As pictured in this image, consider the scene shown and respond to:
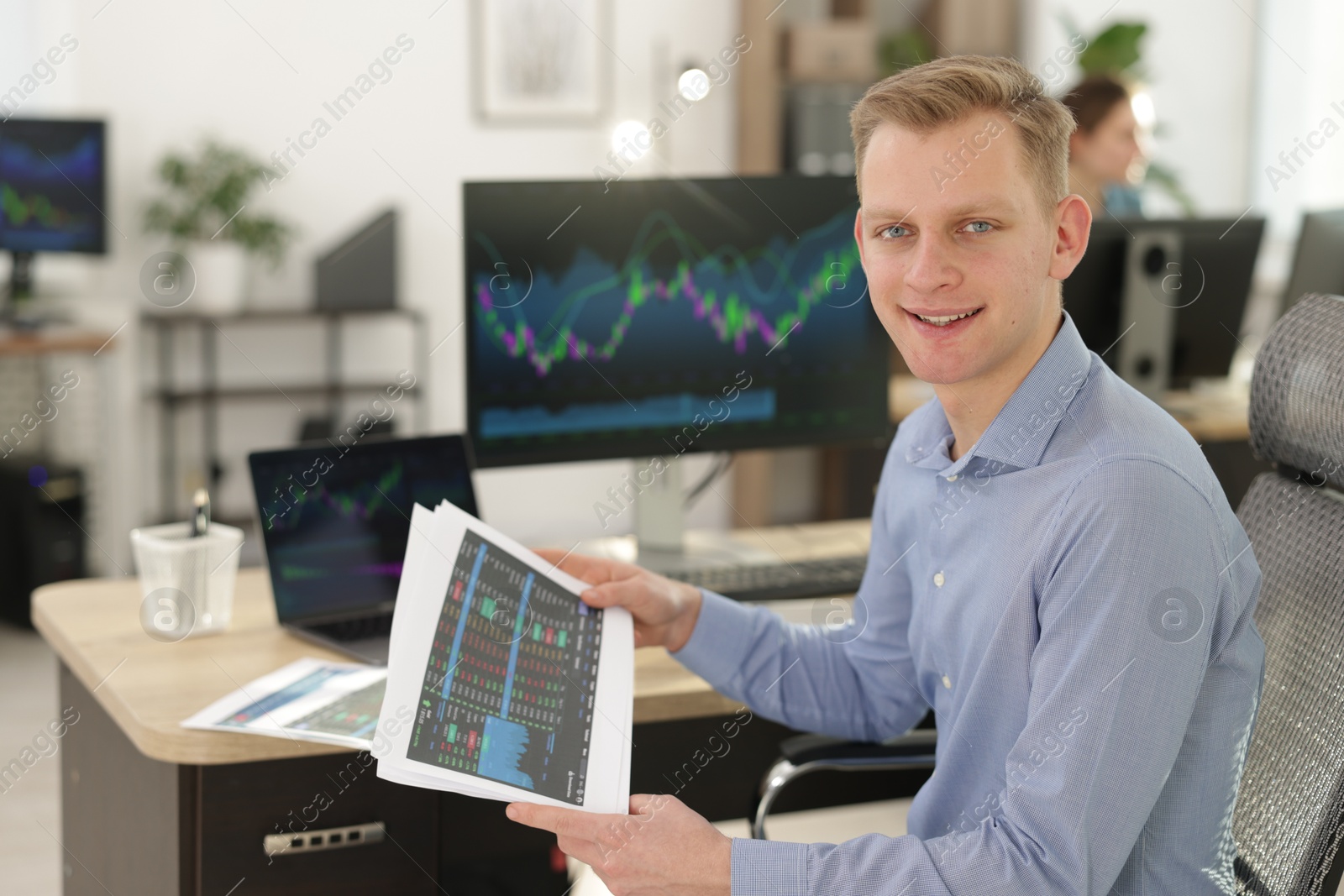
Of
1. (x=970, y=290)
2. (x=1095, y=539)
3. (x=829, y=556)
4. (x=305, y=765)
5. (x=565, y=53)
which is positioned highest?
(x=565, y=53)

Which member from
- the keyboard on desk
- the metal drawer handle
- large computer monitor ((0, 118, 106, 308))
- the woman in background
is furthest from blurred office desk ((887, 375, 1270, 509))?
large computer monitor ((0, 118, 106, 308))

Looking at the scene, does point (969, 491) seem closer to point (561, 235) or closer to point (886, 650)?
point (886, 650)

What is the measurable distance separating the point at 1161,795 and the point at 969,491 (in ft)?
1.06

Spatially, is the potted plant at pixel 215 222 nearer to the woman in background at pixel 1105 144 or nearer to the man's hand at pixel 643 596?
the woman in background at pixel 1105 144

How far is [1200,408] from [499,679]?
262 centimetres

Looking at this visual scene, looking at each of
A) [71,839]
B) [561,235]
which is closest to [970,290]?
[561,235]

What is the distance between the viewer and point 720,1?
525cm

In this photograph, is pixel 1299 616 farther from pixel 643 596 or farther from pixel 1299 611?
pixel 643 596

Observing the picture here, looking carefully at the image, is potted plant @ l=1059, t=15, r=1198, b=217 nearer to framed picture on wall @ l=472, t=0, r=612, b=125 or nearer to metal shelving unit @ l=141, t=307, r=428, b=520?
framed picture on wall @ l=472, t=0, r=612, b=125

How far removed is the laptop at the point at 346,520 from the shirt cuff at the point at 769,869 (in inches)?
23.6

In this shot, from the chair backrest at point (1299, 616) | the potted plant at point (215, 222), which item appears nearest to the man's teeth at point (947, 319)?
the chair backrest at point (1299, 616)

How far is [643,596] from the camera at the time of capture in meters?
1.41

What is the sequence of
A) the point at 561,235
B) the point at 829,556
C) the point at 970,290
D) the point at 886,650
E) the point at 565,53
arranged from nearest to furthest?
the point at 970,290, the point at 886,650, the point at 561,235, the point at 829,556, the point at 565,53

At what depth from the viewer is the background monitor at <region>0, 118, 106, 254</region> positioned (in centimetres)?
391
